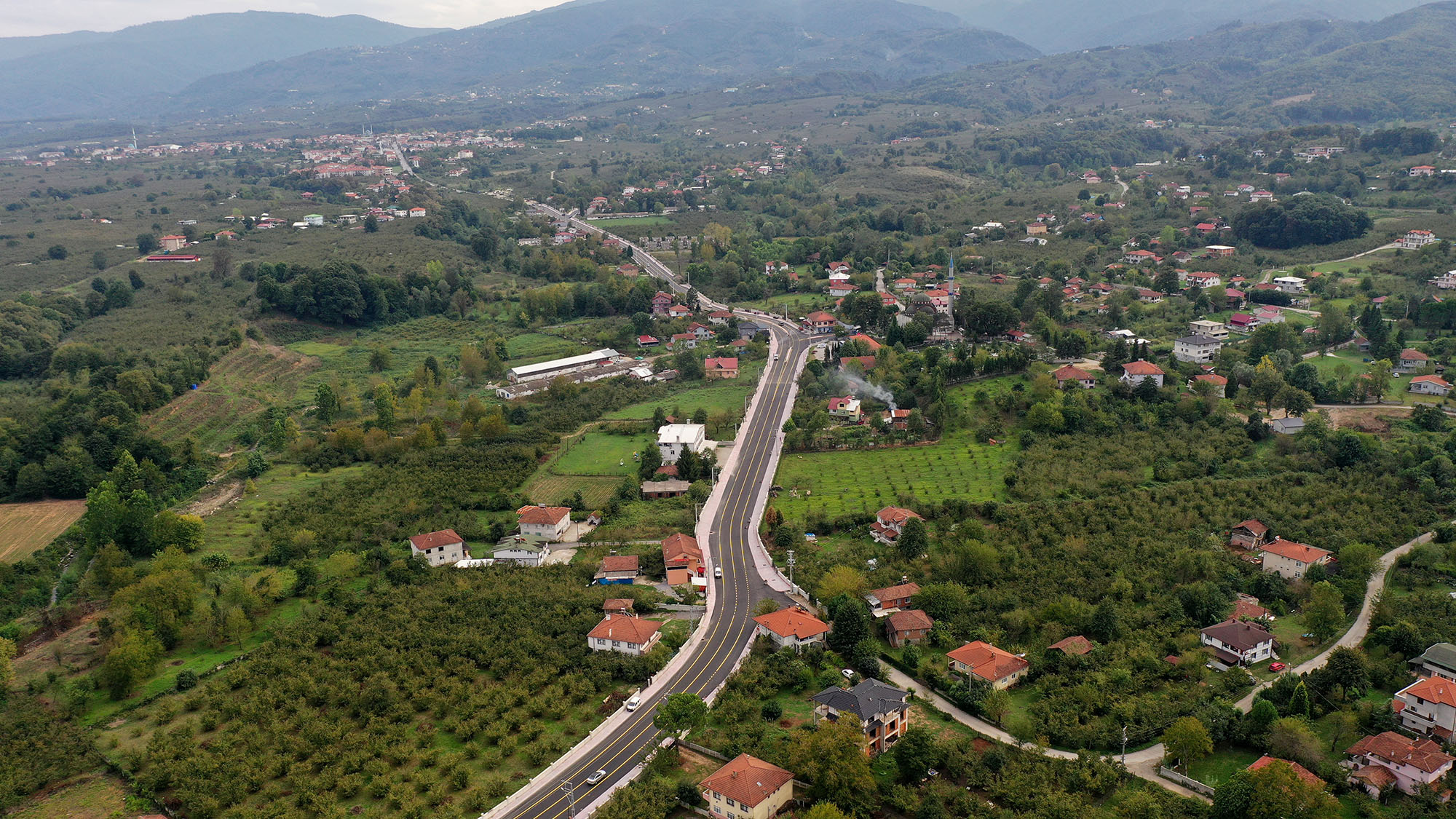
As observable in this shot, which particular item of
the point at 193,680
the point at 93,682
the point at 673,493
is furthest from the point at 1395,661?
the point at 93,682

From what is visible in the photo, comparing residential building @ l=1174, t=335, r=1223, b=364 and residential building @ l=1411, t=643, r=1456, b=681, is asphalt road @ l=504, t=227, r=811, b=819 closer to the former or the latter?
residential building @ l=1411, t=643, r=1456, b=681

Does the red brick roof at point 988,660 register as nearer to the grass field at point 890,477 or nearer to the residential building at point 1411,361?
the grass field at point 890,477

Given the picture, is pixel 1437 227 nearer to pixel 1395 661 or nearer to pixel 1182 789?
pixel 1395 661

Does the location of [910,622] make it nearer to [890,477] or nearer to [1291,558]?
[890,477]

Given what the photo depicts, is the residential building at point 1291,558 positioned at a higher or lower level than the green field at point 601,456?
higher

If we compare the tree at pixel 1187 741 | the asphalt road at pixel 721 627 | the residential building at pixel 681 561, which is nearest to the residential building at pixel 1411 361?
the asphalt road at pixel 721 627

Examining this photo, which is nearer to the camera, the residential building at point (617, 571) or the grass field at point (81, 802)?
the grass field at point (81, 802)
